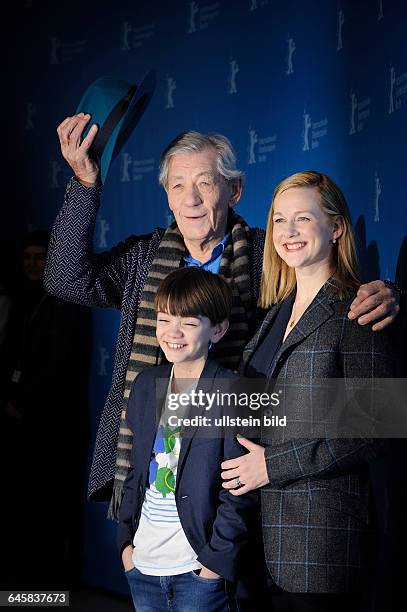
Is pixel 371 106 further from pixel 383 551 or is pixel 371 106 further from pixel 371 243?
pixel 383 551

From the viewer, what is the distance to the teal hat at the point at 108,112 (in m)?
2.90

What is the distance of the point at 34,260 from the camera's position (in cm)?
452

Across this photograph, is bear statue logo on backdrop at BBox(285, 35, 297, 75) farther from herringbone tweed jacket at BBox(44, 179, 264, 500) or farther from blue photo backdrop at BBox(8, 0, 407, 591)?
herringbone tweed jacket at BBox(44, 179, 264, 500)

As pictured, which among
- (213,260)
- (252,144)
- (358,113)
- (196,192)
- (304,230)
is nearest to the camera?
(304,230)

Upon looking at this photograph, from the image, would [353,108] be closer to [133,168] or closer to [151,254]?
[151,254]

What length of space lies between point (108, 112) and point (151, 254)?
1.88 feet

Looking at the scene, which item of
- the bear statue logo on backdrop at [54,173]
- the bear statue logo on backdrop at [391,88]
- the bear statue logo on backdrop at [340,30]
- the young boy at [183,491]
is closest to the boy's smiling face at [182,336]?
the young boy at [183,491]

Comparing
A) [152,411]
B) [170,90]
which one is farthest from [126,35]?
[152,411]

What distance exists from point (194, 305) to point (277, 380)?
0.93 ft

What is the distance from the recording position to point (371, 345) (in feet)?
7.28

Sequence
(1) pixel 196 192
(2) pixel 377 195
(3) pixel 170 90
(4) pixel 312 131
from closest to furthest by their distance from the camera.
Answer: (1) pixel 196 192 → (2) pixel 377 195 → (4) pixel 312 131 → (3) pixel 170 90

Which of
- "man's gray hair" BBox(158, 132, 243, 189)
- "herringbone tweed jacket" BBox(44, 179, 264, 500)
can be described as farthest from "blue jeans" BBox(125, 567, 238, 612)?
"man's gray hair" BBox(158, 132, 243, 189)

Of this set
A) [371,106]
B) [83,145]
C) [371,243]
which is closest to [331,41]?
[371,106]

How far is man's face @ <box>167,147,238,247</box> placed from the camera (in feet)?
8.94
